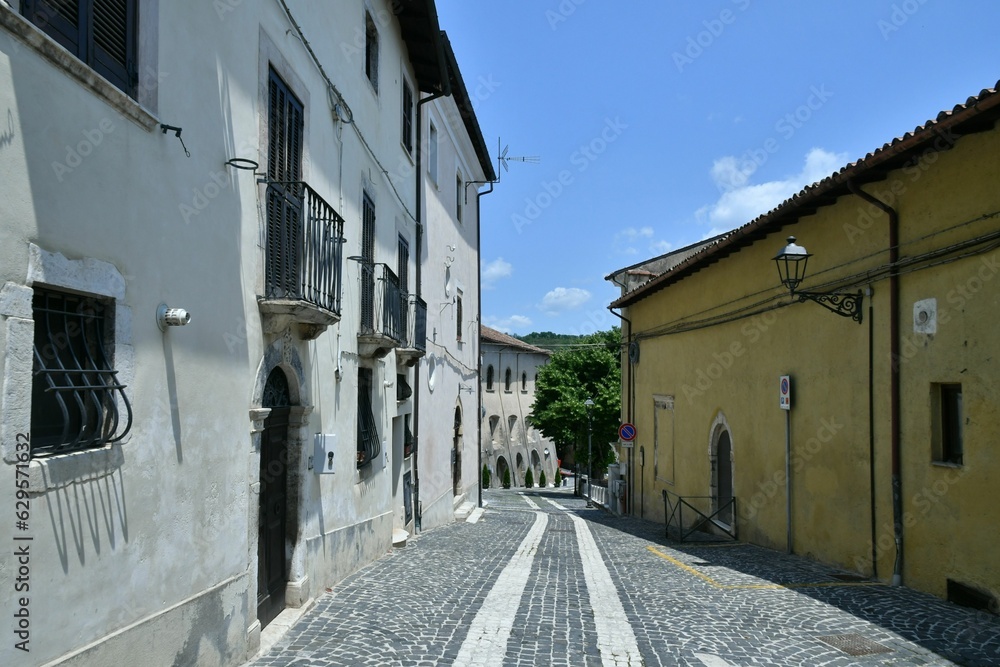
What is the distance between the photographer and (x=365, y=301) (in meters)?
10.8

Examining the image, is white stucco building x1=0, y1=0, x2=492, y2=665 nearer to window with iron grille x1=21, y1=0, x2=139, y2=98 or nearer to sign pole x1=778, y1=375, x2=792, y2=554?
window with iron grille x1=21, y1=0, x2=139, y2=98

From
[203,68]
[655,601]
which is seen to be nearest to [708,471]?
[655,601]

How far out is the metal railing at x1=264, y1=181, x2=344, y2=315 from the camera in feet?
22.3

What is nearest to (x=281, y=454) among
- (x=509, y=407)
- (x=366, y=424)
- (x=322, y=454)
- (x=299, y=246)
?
(x=322, y=454)

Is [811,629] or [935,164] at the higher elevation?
[935,164]

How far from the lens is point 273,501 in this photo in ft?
24.1

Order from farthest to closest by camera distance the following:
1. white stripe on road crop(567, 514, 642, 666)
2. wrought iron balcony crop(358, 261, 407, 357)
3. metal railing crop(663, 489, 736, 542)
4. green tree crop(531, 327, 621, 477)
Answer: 1. green tree crop(531, 327, 621, 477)
2. metal railing crop(663, 489, 736, 542)
3. wrought iron balcony crop(358, 261, 407, 357)
4. white stripe on road crop(567, 514, 642, 666)

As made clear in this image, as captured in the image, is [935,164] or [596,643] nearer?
[596,643]

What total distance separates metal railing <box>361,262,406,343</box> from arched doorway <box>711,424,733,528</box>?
25.5 ft

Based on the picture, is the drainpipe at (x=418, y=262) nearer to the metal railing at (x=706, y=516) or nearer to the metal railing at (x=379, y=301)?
the metal railing at (x=379, y=301)

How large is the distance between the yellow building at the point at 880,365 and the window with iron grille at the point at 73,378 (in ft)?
24.8

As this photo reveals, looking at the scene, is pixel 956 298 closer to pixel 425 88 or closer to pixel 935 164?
pixel 935 164

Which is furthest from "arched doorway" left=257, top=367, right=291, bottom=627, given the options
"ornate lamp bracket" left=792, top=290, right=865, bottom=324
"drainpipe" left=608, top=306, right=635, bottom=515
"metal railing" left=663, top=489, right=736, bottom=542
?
"drainpipe" left=608, top=306, right=635, bottom=515

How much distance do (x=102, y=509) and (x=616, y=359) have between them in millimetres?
44611
